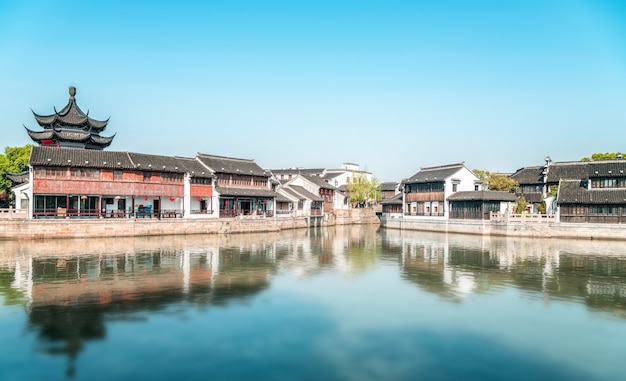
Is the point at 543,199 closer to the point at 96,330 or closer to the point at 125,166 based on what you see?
the point at 125,166

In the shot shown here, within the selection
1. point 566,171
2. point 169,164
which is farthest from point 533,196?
point 169,164

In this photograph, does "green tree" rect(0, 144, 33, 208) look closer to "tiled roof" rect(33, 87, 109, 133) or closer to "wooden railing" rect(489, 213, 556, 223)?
"tiled roof" rect(33, 87, 109, 133)

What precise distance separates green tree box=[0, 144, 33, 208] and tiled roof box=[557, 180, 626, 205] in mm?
57864

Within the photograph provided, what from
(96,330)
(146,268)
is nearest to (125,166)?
(146,268)

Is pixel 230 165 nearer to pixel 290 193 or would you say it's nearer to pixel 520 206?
pixel 290 193

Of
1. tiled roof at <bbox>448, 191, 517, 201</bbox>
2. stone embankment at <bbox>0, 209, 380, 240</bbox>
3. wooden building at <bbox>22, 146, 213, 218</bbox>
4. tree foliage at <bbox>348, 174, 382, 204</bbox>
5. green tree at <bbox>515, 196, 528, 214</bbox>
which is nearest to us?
stone embankment at <bbox>0, 209, 380, 240</bbox>

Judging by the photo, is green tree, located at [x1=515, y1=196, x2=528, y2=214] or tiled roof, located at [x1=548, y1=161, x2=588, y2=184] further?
tiled roof, located at [x1=548, y1=161, x2=588, y2=184]

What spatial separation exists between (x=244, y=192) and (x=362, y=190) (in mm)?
31425

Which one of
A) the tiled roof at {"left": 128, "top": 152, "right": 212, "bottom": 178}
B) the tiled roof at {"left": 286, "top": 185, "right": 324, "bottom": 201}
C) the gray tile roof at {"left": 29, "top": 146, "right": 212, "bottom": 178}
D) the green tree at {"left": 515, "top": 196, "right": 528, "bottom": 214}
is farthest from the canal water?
the tiled roof at {"left": 286, "top": 185, "right": 324, "bottom": 201}

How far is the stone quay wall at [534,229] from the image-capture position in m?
43.8

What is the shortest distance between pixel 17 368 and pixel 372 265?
20.1 meters

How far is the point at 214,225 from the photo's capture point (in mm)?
46281

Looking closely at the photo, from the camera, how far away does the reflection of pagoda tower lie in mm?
47719

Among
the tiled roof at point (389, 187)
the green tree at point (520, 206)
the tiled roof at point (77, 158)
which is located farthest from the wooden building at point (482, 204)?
the tiled roof at point (77, 158)
